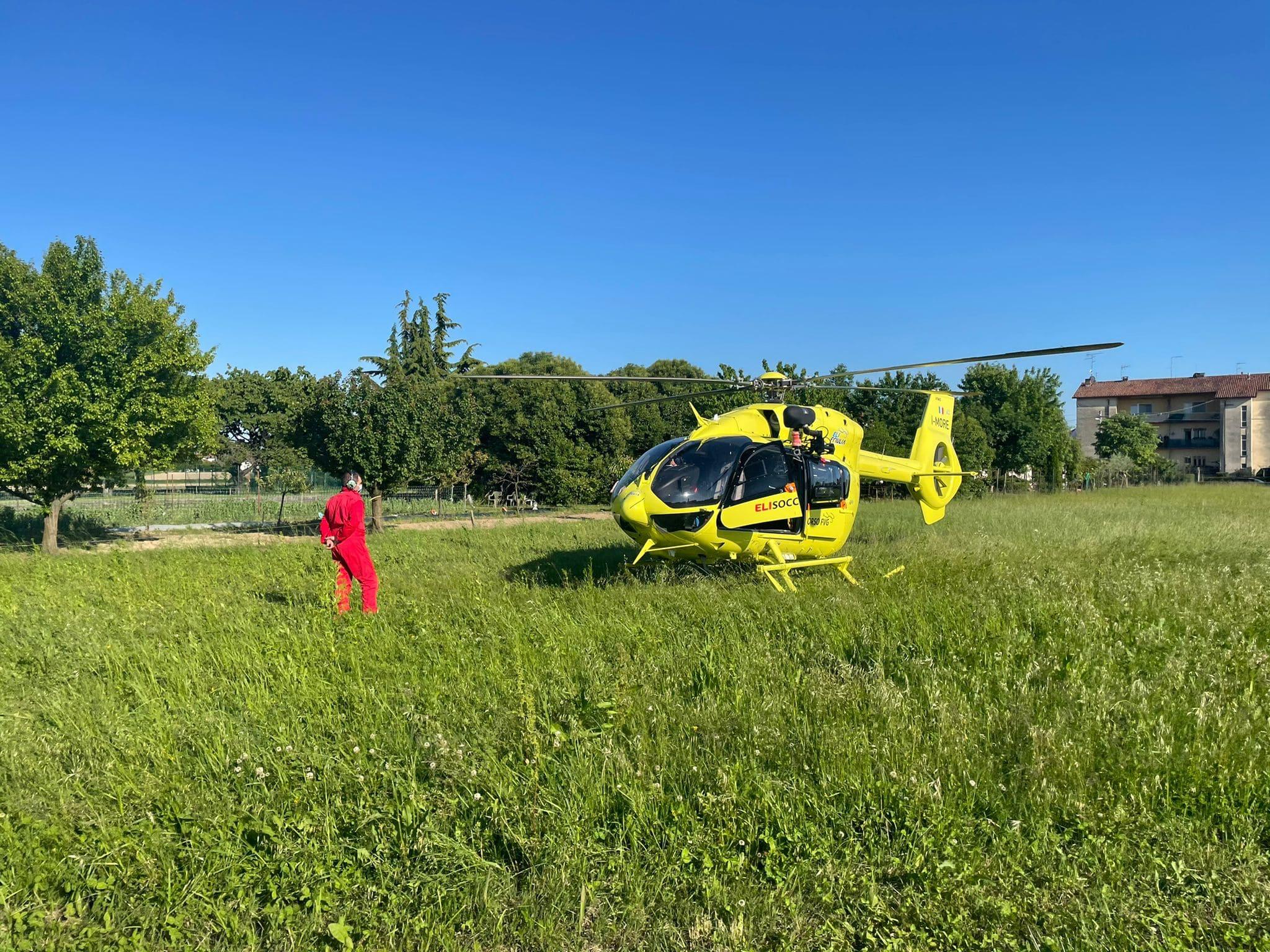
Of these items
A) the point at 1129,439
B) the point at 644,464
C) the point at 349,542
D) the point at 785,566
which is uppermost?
the point at 1129,439

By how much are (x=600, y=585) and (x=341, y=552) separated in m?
3.11

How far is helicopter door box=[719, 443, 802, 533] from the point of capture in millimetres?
8148

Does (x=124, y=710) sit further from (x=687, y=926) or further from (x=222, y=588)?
(x=222, y=588)

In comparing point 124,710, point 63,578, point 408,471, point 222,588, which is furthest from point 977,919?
point 408,471

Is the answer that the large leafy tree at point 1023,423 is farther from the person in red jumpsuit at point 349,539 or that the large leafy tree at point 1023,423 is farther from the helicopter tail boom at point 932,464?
the person in red jumpsuit at point 349,539

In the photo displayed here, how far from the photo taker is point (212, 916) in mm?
2963

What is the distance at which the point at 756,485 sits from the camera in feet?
27.3

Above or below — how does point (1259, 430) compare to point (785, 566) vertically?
above

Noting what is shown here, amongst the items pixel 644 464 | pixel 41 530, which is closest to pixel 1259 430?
pixel 644 464

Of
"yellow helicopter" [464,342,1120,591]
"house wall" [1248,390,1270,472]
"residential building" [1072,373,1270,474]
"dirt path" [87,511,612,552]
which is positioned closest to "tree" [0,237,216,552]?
"dirt path" [87,511,612,552]

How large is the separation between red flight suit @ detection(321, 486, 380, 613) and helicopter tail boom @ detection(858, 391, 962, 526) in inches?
306

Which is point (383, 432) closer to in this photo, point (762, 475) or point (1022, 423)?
point (762, 475)

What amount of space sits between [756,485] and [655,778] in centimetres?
493

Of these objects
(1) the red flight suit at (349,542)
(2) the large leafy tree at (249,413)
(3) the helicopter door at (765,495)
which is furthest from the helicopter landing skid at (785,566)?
(2) the large leafy tree at (249,413)
